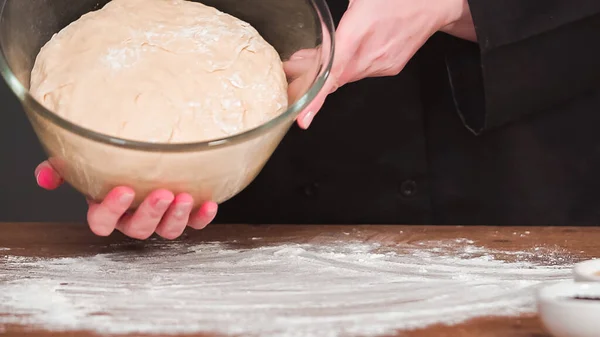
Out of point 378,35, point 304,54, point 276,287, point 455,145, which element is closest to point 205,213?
point 276,287

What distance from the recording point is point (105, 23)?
1.07m

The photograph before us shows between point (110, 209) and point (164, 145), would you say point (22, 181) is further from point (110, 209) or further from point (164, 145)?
point (164, 145)

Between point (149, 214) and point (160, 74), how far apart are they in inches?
7.1

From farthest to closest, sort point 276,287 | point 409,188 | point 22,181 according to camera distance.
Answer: point 22,181, point 409,188, point 276,287

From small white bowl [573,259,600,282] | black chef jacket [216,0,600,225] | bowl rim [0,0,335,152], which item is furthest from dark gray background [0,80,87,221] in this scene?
small white bowl [573,259,600,282]

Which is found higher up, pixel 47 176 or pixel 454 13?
pixel 454 13

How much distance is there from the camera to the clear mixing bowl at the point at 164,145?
34.9 inches

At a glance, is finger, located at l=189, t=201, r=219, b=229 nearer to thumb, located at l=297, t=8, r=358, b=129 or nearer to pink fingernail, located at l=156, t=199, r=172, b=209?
pink fingernail, located at l=156, t=199, r=172, b=209

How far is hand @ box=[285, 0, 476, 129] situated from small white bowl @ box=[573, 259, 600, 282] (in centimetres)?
39

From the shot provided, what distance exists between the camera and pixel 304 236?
1.27 metres

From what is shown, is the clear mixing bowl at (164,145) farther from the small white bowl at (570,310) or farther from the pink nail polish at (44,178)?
the small white bowl at (570,310)

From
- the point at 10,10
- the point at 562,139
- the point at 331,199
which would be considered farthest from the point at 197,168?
the point at 562,139

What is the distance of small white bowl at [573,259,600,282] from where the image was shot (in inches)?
38.3

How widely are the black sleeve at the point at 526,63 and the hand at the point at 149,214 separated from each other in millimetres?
558
